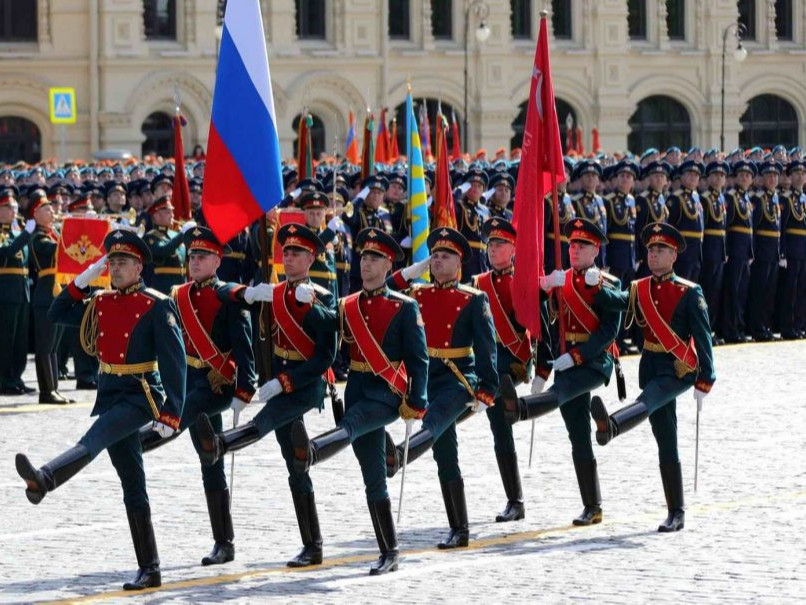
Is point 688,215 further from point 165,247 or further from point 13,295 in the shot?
point 13,295

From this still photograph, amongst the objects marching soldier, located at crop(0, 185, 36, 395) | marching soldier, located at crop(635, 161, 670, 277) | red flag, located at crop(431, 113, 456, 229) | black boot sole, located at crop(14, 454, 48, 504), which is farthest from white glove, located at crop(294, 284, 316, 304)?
marching soldier, located at crop(635, 161, 670, 277)

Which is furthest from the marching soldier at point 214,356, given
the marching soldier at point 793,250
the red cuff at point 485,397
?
the marching soldier at point 793,250

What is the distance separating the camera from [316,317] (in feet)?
33.9

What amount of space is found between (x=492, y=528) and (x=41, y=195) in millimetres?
8294

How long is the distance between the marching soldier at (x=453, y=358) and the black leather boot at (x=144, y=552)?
1413 mm

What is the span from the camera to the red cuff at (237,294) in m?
10.4

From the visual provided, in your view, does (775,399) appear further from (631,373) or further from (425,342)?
(425,342)

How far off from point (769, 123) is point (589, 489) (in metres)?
37.0

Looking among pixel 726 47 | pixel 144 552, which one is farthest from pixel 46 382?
pixel 726 47

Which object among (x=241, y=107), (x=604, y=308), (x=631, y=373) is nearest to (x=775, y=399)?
(x=631, y=373)

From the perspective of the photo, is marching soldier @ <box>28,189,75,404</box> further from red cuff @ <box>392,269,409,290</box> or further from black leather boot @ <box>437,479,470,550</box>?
black leather boot @ <box>437,479,470,550</box>

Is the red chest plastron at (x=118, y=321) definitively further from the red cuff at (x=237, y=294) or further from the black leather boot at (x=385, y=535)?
the black leather boot at (x=385, y=535)

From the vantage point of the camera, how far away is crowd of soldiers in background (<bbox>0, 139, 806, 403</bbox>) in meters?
17.5

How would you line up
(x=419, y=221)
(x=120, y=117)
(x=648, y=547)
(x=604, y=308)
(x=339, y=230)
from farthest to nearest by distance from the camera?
(x=120, y=117)
(x=339, y=230)
(x=419, y=221)
(x=604, y=308)
(x=648, y=547)
